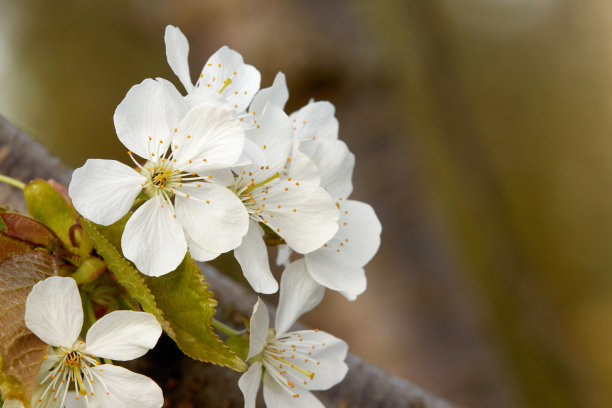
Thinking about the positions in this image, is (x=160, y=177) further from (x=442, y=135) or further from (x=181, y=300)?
(x=442, y=135)

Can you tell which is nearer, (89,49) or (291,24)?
(291,24)

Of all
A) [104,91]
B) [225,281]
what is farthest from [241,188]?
[104,91]

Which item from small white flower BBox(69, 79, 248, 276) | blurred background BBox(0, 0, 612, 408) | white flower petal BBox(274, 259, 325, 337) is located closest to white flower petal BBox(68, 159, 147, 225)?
small white flower BBox(69, 79, 248, 276)

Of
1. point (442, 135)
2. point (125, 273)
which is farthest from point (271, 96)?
point (442, 135)

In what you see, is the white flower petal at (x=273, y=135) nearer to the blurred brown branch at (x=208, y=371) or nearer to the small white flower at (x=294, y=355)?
the small white flower at (x=294, y=355)

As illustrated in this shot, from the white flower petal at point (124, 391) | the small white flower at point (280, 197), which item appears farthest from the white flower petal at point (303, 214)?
the white flower petal at point (124, 391)

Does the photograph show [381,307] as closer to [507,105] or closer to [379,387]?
[379,387]

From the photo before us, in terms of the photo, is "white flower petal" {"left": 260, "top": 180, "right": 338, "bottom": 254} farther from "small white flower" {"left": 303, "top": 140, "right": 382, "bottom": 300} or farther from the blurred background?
the blurred background
